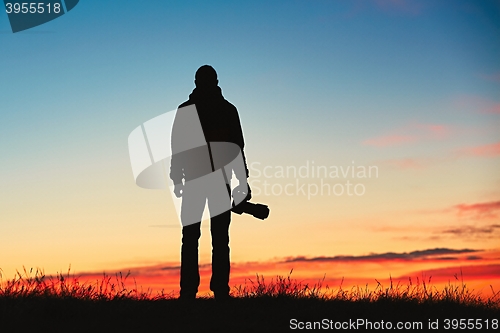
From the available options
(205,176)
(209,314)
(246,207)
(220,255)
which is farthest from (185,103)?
(209,314)

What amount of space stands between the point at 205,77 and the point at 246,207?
200 centimetres

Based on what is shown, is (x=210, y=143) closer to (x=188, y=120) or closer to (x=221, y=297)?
(x=188, y=120)

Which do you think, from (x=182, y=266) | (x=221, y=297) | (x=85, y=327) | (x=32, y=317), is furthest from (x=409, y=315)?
(x=32, y=317)

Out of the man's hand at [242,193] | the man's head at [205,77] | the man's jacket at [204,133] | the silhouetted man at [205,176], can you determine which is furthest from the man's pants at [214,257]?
the man's head at [205,77]

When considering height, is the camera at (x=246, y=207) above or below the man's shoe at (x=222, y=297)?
above

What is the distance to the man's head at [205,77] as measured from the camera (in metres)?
8.97

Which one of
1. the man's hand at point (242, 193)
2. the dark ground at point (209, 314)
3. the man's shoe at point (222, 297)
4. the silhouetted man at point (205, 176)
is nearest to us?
the dark ground at point (209, 314)

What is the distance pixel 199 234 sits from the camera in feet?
29.3

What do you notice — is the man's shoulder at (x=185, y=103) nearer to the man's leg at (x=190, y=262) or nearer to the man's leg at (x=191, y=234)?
the man's leg at (x=191, y=234)

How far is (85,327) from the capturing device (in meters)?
6.43

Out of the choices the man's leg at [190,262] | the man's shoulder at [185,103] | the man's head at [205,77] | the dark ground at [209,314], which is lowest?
the dark ground at [209,314]

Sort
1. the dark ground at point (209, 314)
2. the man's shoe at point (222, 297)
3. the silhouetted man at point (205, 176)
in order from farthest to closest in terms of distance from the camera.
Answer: the silhouetted man at point (205, 176)
the man's shoe at point (222, 297)
the dark ground at point (209, 314)

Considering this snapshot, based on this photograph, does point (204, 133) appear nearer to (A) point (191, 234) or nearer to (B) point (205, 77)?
(B) point (205, 77)

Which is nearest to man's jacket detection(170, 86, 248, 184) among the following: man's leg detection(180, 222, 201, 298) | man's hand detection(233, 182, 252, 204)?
man's hand detection(233, 182, 252, 204)
